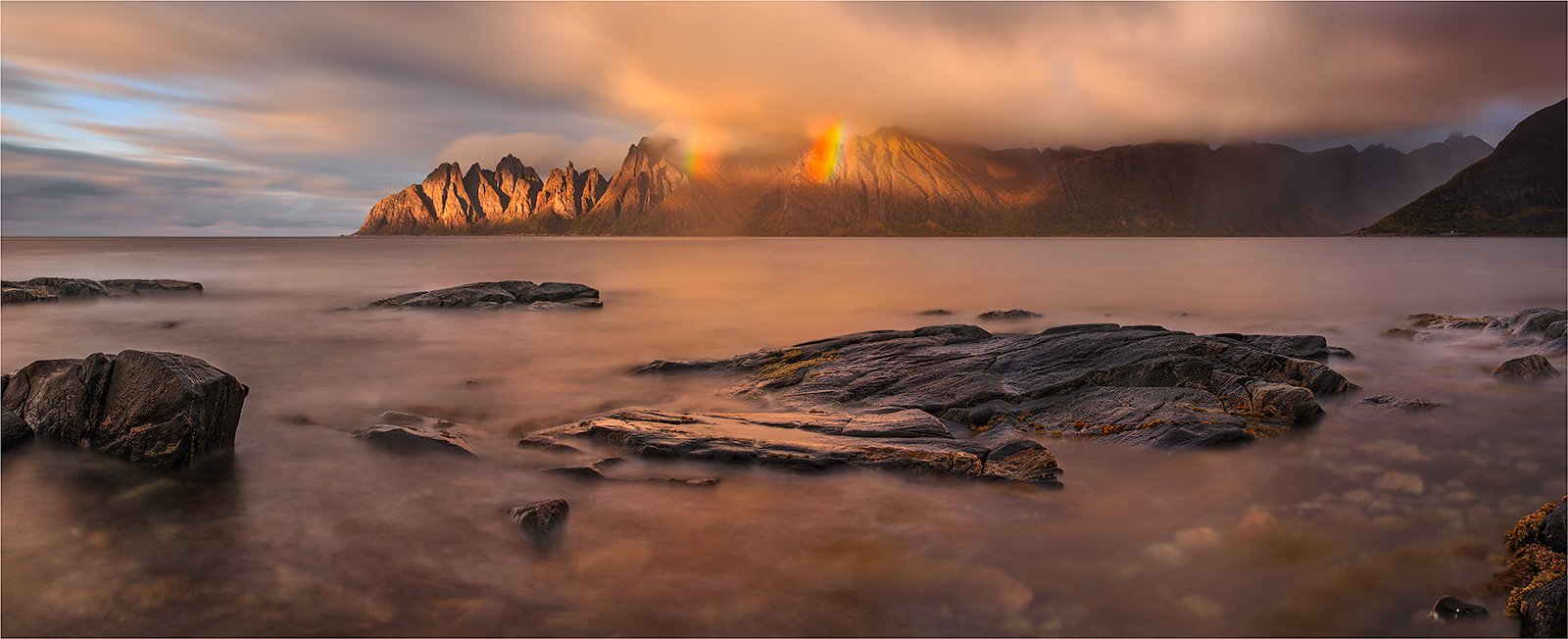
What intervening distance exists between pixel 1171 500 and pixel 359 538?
1030 cm

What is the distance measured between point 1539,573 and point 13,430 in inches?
790

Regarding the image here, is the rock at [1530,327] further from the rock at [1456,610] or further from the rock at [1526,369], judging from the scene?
the rock at [1456,610]

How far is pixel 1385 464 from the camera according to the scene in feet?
38.2

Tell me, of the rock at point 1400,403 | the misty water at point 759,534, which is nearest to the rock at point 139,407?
the misty water at point 759,534

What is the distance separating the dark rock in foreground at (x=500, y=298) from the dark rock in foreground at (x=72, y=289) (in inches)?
612

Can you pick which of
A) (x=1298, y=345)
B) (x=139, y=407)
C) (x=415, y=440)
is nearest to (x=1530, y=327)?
(x=1298, y=345)

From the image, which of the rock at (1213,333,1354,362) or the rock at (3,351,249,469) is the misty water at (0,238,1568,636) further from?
the rock at (1213,333,1354,362)

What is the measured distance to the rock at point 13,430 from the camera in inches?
467

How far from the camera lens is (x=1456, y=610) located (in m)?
7.32

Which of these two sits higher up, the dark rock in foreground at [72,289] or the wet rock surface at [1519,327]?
the wet rock surface at [1519,327]

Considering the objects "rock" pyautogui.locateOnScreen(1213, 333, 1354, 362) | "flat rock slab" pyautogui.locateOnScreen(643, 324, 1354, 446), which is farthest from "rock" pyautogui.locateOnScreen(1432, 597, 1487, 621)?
"rock" pyautogui.locateOnScreen(1213, 333, 1354, 362)

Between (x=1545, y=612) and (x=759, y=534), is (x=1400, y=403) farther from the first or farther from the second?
(x=759, y=534)

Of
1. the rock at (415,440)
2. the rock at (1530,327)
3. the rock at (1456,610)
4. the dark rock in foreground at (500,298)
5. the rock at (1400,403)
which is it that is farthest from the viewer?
the dark rock in foreground at (500,298)

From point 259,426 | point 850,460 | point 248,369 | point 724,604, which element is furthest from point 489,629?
point 248,369
